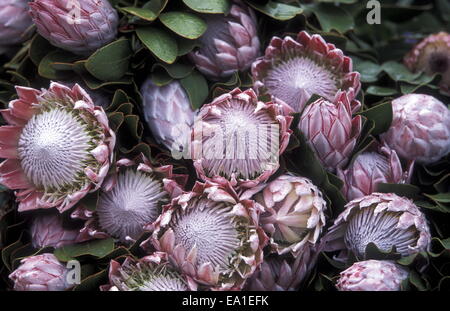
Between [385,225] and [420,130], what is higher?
[420,130]

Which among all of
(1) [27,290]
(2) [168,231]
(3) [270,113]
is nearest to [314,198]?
(3) [270,113]

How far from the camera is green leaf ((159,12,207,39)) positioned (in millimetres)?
1327

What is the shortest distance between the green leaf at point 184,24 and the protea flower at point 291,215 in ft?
1.30

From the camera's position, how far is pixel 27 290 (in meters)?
1.20


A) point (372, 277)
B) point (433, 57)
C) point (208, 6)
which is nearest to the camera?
point (372, 277)

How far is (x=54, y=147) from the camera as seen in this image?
1204 millimetres

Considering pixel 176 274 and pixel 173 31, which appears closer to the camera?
pixel 176 274

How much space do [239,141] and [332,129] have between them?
0.21 metres

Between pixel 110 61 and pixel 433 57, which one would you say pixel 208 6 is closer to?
pixel 110 61

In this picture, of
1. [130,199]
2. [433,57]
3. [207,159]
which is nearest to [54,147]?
[130,199]

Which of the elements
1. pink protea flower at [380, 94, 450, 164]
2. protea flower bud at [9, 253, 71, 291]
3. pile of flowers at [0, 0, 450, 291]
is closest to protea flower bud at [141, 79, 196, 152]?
pile of flowers at [0, 0, 450, 291]

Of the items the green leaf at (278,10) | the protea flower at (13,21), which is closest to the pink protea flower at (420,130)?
the green leaf at (278,10)
